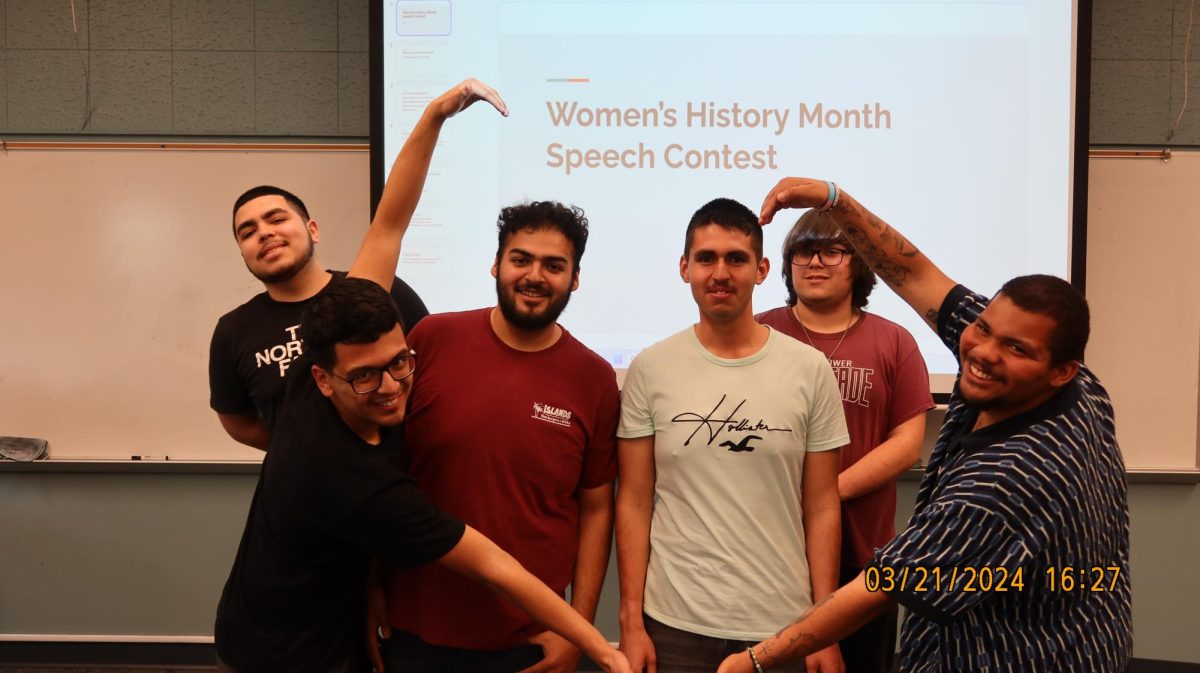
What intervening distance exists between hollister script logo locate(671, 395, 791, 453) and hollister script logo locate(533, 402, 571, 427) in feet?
0.80

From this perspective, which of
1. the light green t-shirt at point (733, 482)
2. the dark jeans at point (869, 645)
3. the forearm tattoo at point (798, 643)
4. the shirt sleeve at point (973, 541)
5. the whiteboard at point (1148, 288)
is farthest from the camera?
the whiteboard at point (1148, 288)

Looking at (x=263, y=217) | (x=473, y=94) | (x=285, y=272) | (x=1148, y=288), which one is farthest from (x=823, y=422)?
(x=1148, y=288)

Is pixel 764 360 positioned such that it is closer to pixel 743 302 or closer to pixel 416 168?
pixel 743 302

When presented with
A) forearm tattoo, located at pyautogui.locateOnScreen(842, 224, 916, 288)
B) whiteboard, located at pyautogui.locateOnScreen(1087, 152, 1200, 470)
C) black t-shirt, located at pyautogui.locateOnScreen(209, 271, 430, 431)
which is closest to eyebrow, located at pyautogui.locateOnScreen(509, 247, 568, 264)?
black t-shirt, located at pyautogui.locateOnScreen(209, 271, 430, 431)

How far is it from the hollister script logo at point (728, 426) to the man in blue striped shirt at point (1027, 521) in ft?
1.15

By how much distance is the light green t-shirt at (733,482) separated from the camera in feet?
5.47

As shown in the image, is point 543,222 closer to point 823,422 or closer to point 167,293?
point 823,422

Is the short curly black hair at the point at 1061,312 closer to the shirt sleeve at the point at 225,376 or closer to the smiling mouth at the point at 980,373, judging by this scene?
the smiling mouth at the point at 980,373

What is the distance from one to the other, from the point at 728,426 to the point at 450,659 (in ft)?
2.40

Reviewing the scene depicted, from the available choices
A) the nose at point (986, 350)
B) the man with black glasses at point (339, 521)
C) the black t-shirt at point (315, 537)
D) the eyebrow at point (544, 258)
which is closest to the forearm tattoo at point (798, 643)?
the man with black glasses at point (339, 521)

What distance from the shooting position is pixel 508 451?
1628 mm

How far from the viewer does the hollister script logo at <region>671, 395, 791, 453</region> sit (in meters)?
1.68

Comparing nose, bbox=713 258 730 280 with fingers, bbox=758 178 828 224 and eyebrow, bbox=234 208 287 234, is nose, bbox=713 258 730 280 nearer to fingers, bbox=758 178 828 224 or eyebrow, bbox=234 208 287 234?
fingers, bbox=758 178 828 224

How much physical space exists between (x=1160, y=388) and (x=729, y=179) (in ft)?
6.45
